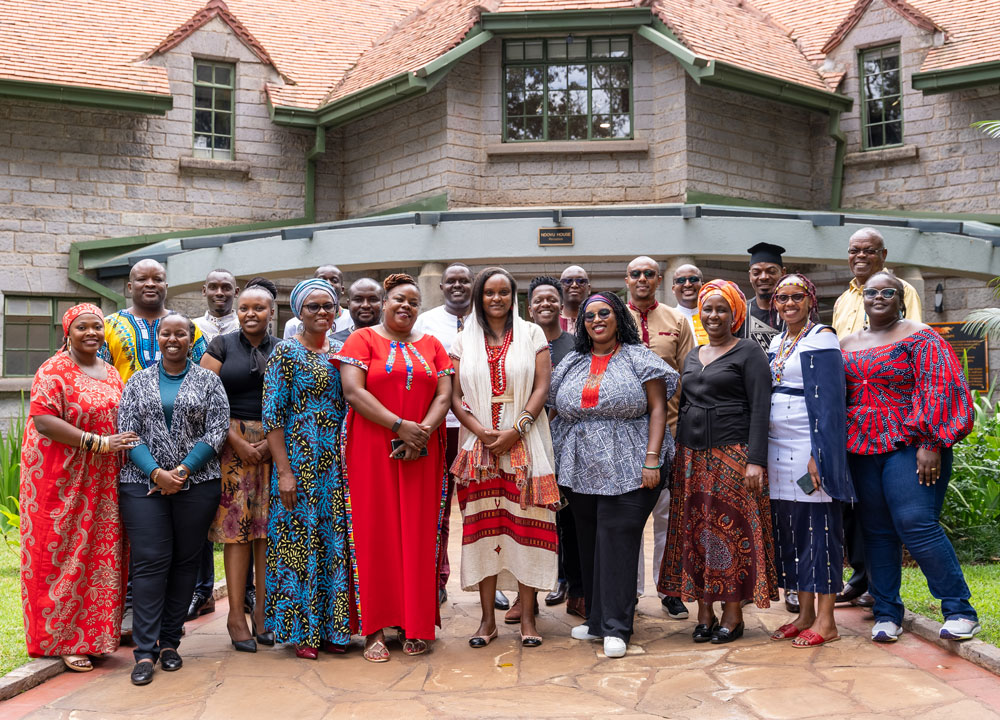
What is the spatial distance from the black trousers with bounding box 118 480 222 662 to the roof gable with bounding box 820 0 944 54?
1393 cm

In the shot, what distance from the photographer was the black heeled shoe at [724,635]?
5.24 meters

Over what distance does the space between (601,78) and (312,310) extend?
10317mm

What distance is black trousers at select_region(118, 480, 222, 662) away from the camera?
485 cm

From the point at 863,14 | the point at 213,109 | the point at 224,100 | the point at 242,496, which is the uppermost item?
the point at 863,14

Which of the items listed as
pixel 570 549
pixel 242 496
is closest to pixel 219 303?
pixel 242 496

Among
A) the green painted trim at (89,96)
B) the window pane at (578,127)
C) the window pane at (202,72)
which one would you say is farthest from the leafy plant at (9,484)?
the window pane at (202,72)

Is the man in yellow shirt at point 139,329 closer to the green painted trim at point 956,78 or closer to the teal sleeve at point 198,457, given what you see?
the teal sleeve at point 198,457

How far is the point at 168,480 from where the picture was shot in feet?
15.7

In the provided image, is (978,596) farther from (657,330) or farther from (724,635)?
(657,330)

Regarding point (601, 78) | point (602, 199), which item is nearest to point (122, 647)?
point (602, 199)

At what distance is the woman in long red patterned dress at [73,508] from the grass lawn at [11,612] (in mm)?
273

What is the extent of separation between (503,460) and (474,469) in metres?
0.17

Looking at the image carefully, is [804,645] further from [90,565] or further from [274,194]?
[274,194]

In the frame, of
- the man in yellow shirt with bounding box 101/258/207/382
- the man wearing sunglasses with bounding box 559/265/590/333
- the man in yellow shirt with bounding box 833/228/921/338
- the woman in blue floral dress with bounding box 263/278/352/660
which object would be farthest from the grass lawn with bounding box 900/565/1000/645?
the man in yellow shirt with bounding box 101/258/207/382
